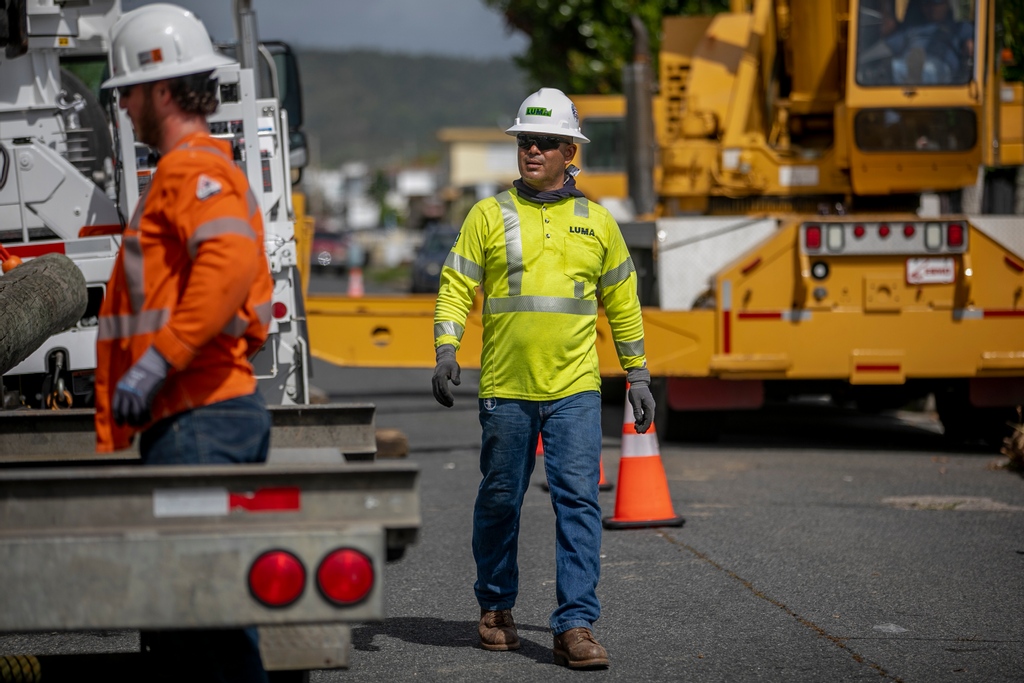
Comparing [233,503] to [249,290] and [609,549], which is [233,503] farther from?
[609,549]

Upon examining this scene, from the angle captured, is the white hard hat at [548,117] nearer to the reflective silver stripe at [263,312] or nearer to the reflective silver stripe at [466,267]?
the reflective silver stripe at [466,267]

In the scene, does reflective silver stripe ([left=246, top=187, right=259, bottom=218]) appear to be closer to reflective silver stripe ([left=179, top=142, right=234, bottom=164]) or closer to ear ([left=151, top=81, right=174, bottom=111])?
reflective silver stripe ([left=179, top=142, right=234, bottom=164])

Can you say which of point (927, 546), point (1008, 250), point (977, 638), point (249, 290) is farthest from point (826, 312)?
point (249, 290)

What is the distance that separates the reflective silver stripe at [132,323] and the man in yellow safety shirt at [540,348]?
156 centimetres

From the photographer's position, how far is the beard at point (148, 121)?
11.5 ft

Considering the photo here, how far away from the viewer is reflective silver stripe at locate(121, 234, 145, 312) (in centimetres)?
347

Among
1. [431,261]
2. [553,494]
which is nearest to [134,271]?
[553,494]

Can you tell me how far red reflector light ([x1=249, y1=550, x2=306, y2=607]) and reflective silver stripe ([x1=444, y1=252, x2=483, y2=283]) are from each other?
2.10 m

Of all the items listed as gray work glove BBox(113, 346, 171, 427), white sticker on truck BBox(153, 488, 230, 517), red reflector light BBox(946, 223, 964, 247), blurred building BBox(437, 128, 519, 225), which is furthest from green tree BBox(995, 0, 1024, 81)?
blurred building BBox(437, 128, 519, 225)

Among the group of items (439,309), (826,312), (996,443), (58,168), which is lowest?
(996,443)

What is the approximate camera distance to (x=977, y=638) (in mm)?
5309

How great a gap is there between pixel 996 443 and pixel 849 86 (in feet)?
9.47

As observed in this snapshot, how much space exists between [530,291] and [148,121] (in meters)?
1.82

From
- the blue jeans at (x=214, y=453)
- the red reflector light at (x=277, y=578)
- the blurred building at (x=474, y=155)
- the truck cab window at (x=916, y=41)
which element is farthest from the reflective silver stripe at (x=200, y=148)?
the blurred building at (x=474, y=155)
